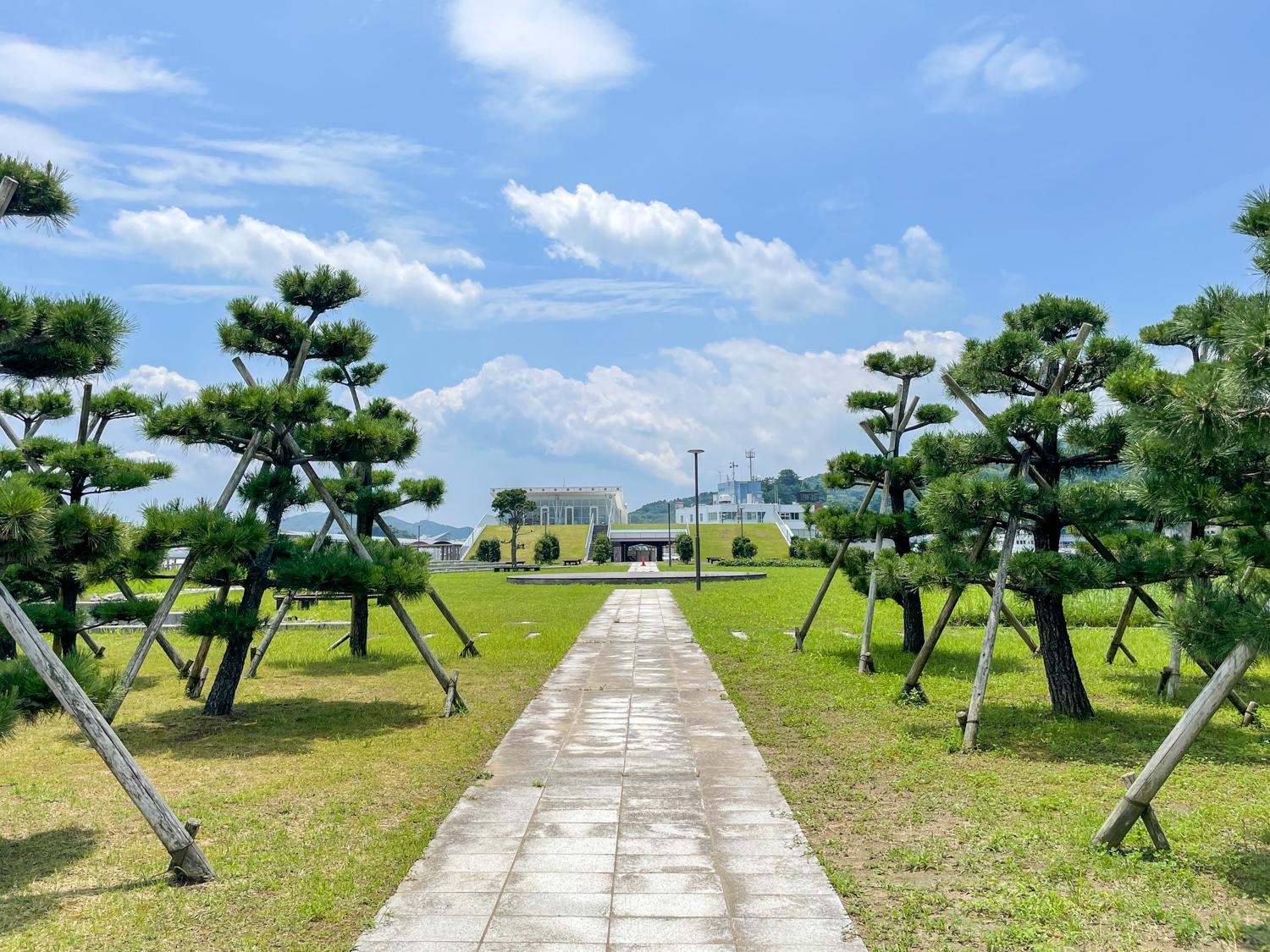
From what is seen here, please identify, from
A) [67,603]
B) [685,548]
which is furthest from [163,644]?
[685,548]

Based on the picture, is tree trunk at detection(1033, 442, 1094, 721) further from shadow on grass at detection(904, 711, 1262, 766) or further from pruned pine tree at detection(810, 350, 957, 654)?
pruned pine tree at detection(810, 350, 957, 654)

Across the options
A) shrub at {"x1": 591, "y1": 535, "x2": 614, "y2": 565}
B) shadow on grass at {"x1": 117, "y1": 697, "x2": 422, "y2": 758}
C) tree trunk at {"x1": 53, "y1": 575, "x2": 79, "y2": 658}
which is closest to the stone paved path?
shadow on grass at {"x1": 117, "y1": 697, "x2": 422, "y2": 758}

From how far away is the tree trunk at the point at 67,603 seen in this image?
31.8 ft

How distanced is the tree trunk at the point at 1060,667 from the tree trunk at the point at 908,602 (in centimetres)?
303

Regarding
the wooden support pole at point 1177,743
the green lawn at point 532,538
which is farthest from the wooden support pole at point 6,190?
the green lawn at point 532,538

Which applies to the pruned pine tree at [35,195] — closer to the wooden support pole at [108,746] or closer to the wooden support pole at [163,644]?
the wooden support pole at [108,746]

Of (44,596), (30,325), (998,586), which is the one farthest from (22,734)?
(998,586)

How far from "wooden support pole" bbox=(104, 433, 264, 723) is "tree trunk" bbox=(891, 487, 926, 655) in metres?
8.78

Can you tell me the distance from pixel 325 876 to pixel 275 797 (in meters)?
2.11

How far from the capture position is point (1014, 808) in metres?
6.56

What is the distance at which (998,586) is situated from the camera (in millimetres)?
8656

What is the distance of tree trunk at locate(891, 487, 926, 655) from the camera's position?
13297mm

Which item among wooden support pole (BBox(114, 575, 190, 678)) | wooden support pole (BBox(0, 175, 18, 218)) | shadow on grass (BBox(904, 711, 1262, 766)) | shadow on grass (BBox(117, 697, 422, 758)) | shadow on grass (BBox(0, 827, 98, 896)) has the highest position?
wooden support pole (BBox(0, 175, 18, 218))

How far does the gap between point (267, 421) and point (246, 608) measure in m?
2.29
